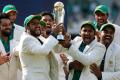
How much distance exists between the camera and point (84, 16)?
2194 centimetres

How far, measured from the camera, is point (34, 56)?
9.16 meters

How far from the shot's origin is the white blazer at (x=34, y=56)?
29.6 ft

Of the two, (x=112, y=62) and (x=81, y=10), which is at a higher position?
(x=112, y=62)

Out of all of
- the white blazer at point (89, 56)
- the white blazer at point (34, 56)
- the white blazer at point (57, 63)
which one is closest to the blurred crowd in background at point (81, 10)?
the white blazer at point (57, 63)

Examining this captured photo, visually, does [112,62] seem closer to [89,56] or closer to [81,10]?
[89,56]

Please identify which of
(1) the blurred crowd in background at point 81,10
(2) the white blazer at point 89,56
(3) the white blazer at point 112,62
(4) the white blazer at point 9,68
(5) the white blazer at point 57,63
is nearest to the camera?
(2) the white blazer at point 89,56

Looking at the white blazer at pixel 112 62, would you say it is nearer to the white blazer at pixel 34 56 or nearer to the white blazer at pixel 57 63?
the white blazer at pixel 57 63

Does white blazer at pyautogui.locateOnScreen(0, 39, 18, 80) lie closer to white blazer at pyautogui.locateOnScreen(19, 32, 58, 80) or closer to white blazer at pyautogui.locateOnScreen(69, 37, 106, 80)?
white blazer at pyautogui.locateOnScreen(19, 32, 58, 80)

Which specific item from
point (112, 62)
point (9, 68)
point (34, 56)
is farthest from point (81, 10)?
point (34, 56)

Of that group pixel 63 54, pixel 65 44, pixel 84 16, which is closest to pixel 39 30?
pixel 65 44

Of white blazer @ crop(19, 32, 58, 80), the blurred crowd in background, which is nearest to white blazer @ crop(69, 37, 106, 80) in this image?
white blazer @ crop(19, 32, 58, 80)

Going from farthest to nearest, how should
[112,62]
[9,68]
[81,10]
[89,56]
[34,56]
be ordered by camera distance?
1. [81,10]
2. [112,62]
3. [9,68]
4. [89,56]
5. [34,56]

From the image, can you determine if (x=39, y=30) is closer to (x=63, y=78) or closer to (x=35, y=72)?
(x=35, y=72)

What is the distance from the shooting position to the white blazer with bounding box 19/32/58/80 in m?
9.03
